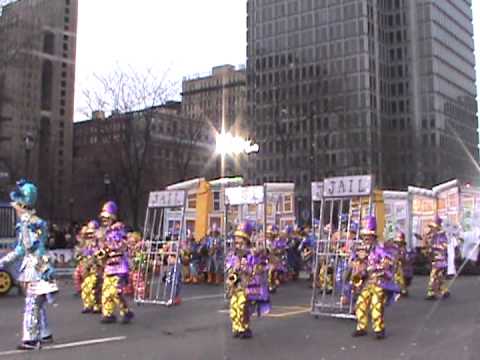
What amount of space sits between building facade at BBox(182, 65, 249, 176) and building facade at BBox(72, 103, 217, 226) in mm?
1219

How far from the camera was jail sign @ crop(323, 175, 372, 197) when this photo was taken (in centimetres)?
1134

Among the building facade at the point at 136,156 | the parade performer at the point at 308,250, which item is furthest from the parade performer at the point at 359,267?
the building facade at the point at 136,156

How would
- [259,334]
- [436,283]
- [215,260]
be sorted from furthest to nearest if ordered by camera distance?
1. [215,260]
2. [436,283]
3. [259,334]

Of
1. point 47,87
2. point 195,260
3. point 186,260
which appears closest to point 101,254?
point 186,260

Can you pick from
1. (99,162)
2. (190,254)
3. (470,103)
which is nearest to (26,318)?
(190,254)

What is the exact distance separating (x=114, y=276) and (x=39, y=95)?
135 feet

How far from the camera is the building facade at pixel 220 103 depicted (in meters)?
38.8

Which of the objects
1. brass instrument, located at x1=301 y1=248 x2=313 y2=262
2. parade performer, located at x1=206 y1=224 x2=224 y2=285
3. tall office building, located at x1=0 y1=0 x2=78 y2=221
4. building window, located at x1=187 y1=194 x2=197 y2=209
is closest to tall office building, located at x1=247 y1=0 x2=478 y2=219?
building window, located at x1=187 y1=194 x2=197 y2=209

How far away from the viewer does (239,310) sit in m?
9.15

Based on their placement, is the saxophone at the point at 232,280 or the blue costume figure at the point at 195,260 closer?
the saxophone at the point at 232,280

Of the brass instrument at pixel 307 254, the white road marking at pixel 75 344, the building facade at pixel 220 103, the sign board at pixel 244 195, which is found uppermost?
the building facade at pixel 220 103

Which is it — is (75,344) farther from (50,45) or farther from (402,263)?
(50,45)

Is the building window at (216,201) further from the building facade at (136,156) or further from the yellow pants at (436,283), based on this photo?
the building facade at (136,156)

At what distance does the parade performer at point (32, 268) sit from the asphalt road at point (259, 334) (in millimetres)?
343
